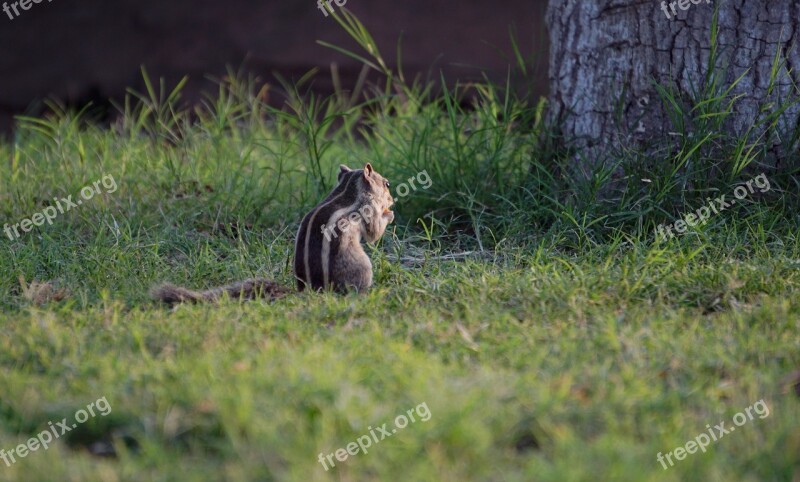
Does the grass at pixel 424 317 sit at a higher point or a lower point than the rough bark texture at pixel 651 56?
lower

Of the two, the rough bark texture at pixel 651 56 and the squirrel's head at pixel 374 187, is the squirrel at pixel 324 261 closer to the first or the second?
the squirrel's head at pixel 374 187

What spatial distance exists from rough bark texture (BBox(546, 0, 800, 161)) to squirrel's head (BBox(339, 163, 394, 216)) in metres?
1.49

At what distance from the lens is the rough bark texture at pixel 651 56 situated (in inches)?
216

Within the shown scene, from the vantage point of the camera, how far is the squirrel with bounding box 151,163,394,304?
463 centimetres

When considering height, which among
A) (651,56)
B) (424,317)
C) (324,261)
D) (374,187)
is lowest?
(424,317)

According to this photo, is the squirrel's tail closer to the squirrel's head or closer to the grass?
the grass

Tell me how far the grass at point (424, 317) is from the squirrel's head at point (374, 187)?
32cm

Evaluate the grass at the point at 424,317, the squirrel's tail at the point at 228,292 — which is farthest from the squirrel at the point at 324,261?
the grass at the point at 424,317

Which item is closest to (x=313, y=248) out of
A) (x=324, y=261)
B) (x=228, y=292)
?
(x=324, y=261)

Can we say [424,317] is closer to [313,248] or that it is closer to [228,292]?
[313,248]

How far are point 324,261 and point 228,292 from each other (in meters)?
0.52

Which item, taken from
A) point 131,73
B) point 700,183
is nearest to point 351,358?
point 700,183

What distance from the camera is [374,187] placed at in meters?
5.01

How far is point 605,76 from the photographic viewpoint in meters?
5.75
